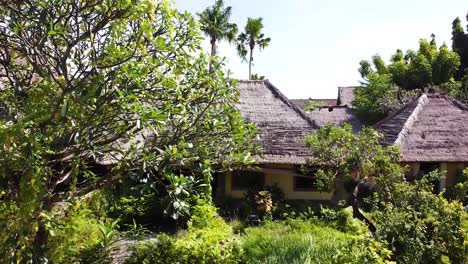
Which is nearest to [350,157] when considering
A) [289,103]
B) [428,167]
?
[289,103]

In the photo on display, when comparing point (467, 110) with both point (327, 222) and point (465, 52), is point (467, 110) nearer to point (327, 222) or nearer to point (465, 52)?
point (327, 222)

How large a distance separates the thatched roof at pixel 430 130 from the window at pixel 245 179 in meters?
4.11

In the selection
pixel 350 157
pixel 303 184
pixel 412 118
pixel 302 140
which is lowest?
pixel 303 184

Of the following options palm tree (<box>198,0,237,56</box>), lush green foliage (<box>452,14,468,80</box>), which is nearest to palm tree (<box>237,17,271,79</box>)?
palm tree (<box>198,0,237,56</box>)

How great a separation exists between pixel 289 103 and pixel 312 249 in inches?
338

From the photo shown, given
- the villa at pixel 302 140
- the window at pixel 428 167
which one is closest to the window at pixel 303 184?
the villa at pixel 302 140

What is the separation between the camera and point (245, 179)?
13930 millimetres

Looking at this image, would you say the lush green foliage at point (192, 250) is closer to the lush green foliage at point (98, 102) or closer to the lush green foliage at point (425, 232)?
the lush green foliage at point (98, 102)

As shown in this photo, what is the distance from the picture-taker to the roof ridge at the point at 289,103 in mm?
13867

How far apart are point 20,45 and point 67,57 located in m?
0.72

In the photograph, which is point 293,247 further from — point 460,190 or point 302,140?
point 302,140

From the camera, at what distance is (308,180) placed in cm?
1398

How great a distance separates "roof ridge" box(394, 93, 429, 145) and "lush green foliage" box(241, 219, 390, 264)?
6.67 m

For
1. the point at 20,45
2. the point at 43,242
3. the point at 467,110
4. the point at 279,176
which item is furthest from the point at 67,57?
the point at 467,110
